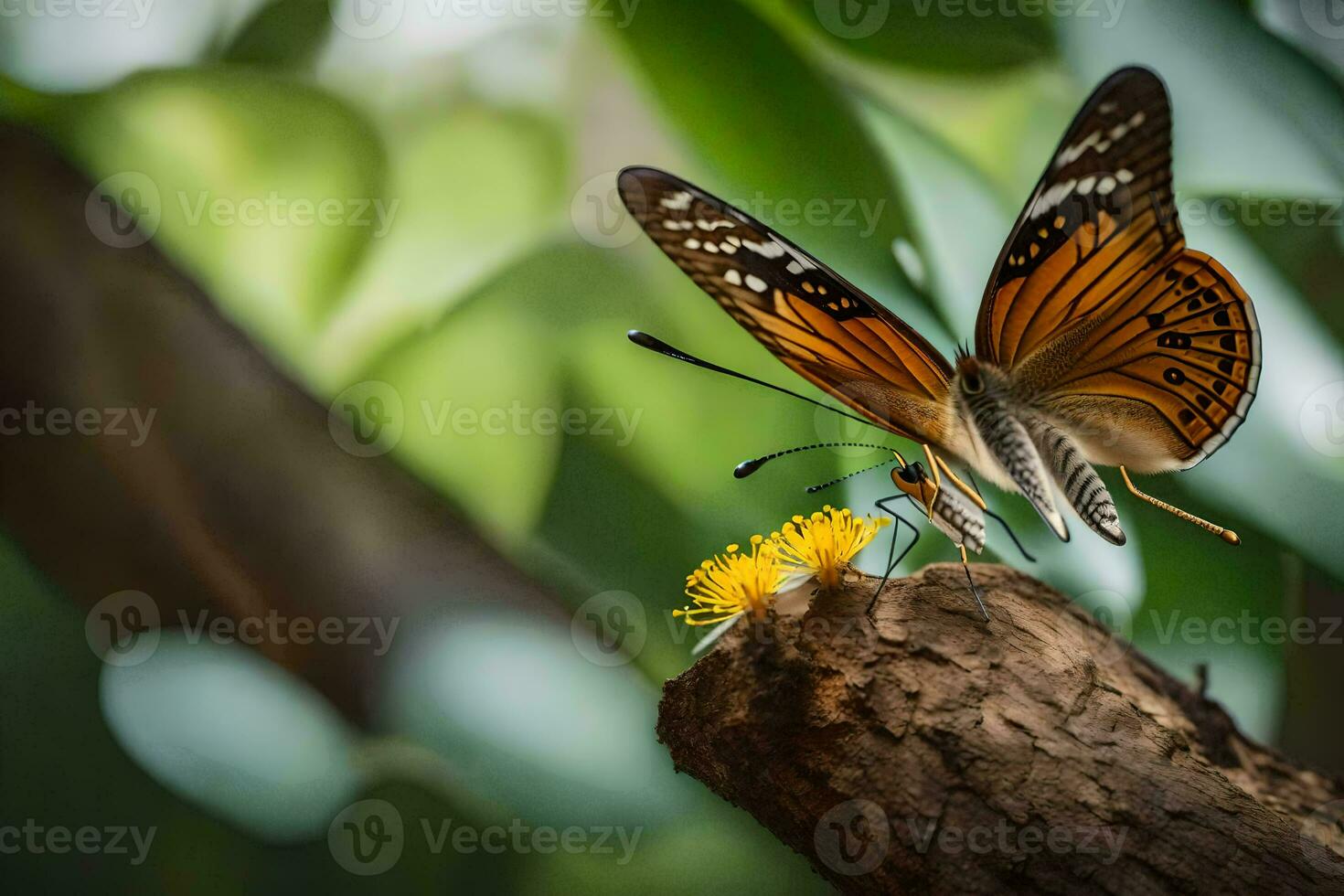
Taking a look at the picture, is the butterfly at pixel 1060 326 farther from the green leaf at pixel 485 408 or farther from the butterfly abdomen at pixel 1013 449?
the green leaf at pixel 485 408

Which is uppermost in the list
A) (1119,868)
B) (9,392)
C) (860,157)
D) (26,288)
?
(860,157)

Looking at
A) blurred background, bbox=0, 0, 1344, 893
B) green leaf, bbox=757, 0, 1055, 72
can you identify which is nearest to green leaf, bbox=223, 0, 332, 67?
blurred background, bbox=0, 0, 1344, 893

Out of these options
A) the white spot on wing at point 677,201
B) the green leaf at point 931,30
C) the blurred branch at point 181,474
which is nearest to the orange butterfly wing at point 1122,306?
the white spot on wing at point 677,201

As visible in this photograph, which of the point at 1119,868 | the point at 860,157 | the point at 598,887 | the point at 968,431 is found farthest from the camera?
the point at 860,157

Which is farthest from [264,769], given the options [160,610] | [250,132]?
[250,132]

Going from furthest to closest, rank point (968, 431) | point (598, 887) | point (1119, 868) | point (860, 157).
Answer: point (860, 157) → point (598, 887) → point (968, 431) → point (1119, 868)

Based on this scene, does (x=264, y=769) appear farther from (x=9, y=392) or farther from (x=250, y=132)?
(x=250, y=132)

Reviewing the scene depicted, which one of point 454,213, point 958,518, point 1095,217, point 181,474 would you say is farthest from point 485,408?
point 1095,217

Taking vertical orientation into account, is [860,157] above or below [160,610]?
above
